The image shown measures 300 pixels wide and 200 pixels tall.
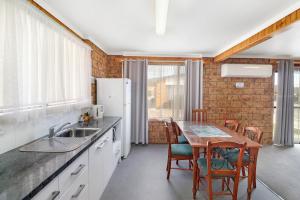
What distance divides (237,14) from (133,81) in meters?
2.70

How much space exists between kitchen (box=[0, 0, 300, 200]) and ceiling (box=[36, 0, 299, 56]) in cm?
2

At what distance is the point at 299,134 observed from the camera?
471 centimetres

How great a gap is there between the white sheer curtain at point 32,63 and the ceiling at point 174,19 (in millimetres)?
399

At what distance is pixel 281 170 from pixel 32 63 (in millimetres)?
4125

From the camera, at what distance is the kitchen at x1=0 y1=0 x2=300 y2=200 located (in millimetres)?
1444

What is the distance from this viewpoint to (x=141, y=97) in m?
4.35

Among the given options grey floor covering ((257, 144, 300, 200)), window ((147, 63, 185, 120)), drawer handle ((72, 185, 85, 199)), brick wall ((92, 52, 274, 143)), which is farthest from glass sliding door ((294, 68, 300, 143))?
drawer handle ((72, 185, 85, 199))

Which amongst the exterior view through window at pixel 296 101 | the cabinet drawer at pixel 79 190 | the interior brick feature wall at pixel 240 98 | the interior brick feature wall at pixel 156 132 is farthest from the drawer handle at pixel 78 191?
the exterior view through window at pixel 296 101

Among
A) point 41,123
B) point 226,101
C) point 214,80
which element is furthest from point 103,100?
point 226,101

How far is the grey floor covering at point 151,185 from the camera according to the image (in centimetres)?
232

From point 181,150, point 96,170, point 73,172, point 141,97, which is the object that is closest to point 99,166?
point 96,170

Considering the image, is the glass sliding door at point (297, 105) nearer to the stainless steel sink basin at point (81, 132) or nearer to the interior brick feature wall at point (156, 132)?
the interior brick feature wall at point (156, 132)

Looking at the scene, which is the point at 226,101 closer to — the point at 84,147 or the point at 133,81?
the point at 133,81

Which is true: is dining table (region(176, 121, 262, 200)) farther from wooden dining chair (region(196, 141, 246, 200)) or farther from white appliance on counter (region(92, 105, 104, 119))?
white appliance on counter (region(92, 105, 104, 119))
